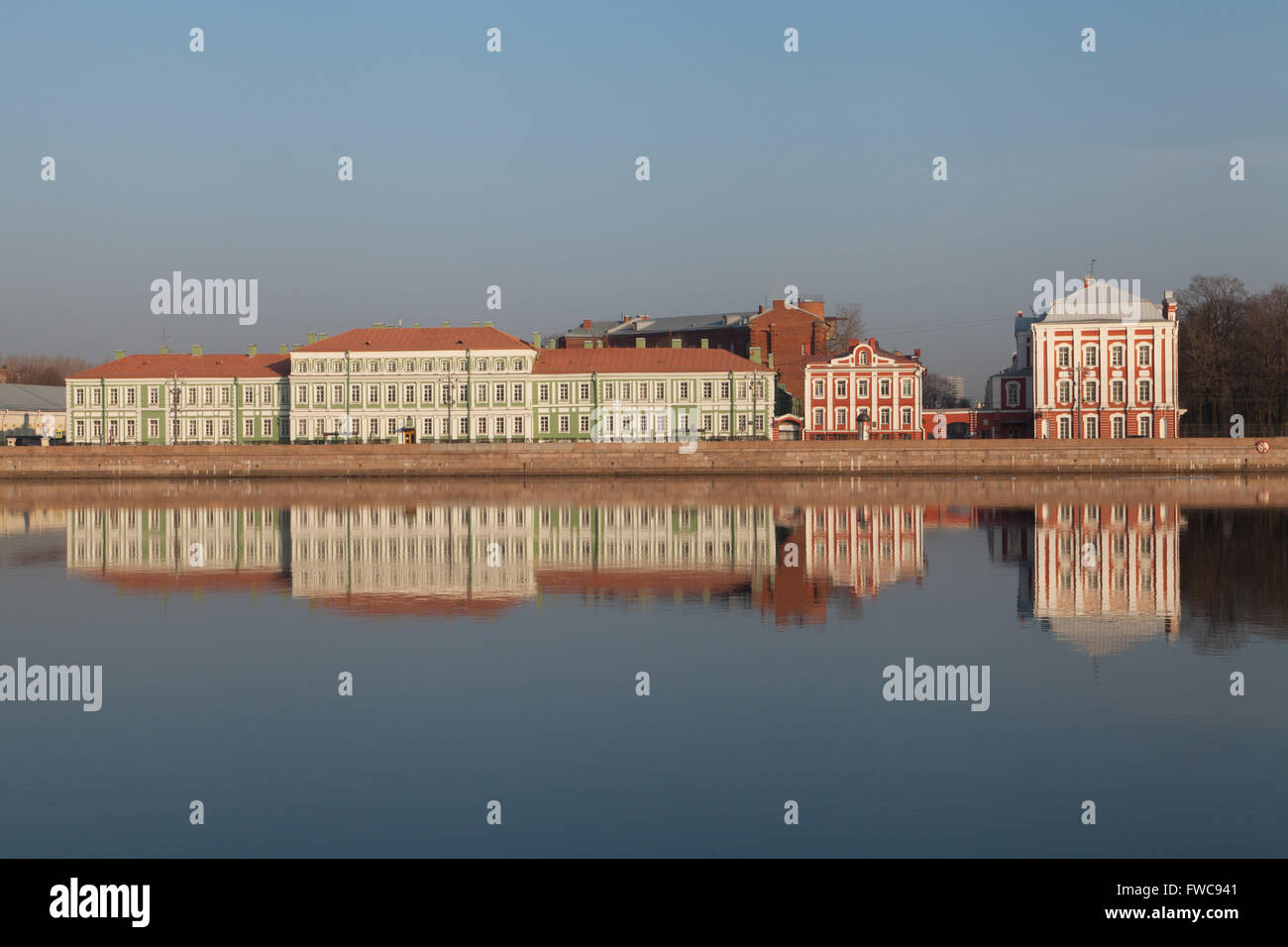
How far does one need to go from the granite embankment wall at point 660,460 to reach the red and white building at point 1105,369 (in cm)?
897

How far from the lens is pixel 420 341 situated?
82312mm

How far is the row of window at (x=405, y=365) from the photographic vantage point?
266 ft

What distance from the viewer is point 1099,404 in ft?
257

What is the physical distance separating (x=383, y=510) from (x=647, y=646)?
29.8 metres

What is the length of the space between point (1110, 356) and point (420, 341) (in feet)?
135

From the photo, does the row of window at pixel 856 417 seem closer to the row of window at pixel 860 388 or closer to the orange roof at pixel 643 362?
the row of window at pixel 860 388

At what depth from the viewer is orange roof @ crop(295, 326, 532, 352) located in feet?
268

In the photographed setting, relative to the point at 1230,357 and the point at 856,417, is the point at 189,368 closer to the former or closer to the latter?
the point at 856,417

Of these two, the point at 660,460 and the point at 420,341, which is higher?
the point at 420,341

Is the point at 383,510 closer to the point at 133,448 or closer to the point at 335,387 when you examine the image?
the point at 133,448

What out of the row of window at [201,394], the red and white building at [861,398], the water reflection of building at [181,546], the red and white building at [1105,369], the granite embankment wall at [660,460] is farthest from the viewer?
the row of window at [201,394]

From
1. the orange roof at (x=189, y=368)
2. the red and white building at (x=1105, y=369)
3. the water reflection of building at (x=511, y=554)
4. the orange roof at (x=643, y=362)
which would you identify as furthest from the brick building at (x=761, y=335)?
the water reflection of building at (x=511, y=554)

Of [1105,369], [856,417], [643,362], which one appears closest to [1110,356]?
[1105,369]
